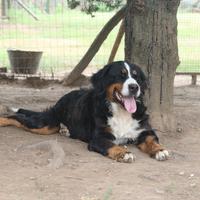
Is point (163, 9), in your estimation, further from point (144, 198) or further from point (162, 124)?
point (144, 198)

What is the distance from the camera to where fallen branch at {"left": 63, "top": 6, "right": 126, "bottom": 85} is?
35.6 feet

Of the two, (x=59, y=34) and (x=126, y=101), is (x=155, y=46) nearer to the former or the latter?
(x=126, y=101)

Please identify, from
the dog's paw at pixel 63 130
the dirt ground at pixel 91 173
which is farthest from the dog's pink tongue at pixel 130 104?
the dog's paw at pixel 63 130

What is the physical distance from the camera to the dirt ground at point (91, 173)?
189 inches

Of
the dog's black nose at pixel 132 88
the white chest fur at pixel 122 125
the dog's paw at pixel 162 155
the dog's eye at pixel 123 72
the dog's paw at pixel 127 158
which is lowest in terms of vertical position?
the dog's paw at pixel 162 155

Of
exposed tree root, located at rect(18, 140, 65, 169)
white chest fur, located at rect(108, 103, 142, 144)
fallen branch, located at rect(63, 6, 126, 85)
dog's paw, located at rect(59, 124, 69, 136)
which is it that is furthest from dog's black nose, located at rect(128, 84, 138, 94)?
fallen branch, located at rect(63, 6, 126, 85)

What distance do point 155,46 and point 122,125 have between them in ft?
3.93

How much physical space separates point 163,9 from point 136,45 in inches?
21.7

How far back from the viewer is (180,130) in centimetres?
751

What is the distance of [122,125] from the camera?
6.45m

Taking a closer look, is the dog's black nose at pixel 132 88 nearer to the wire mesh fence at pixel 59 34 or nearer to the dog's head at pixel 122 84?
the dog's head at pixel 122 84

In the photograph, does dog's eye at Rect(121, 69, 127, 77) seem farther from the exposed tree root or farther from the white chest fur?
the exposed tree root

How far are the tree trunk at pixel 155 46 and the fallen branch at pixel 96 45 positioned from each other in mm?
3443

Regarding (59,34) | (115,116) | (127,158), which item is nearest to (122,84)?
(115,116)
